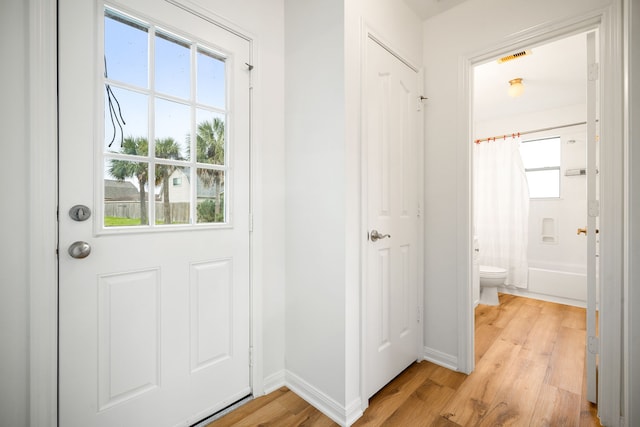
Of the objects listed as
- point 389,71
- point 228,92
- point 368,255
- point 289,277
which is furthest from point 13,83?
point 389,71

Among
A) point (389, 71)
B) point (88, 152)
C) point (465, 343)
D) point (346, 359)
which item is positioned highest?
point (389, 71)

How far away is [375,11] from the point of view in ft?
5.42

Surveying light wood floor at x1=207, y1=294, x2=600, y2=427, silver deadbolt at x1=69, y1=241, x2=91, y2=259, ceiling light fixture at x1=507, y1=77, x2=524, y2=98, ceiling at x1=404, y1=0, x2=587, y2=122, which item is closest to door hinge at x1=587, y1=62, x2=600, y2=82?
ceiling at x1=404, y1=0, x2=587, y2=122

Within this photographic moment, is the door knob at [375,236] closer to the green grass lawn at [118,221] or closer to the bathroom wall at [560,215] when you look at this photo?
the green grass lawn at [118,221]

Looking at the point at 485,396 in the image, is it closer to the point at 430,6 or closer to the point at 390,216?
the point at 390,216

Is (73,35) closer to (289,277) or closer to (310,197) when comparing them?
(310,197)

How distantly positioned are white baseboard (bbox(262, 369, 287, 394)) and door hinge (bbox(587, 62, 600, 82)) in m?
2.54

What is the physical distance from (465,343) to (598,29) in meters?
2.03

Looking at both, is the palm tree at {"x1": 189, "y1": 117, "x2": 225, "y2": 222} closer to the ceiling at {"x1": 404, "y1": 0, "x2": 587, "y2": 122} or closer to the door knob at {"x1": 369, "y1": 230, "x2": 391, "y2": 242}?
the door knob at {"x1": 369, "y1": 230, "x2": 391, "y2": 242}

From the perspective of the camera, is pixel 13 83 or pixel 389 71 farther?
pixel 389 71

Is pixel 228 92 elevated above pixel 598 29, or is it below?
below

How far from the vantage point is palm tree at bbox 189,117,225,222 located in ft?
4.84

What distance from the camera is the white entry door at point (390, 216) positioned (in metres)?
1.64

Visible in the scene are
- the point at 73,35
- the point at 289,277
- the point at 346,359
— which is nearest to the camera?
the point at 73,35
